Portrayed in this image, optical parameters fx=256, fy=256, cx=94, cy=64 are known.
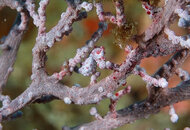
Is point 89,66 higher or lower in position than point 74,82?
lower

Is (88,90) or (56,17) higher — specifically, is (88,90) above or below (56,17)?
below

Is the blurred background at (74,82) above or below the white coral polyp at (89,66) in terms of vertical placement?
above

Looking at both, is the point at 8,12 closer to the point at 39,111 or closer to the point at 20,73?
the point at 20,73

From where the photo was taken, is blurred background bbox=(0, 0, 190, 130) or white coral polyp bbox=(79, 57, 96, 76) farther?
blurred background bbox=(0, 0, 190, 130)

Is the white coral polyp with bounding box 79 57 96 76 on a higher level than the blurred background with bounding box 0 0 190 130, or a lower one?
lower

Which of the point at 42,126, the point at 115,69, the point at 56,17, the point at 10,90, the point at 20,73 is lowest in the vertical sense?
the point at 115,69

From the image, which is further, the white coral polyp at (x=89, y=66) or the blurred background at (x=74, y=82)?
the blurred background at (x=74, y=82)

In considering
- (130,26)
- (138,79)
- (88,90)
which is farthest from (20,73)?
(130,26)

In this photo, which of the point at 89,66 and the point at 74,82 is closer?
the point at 89,66
